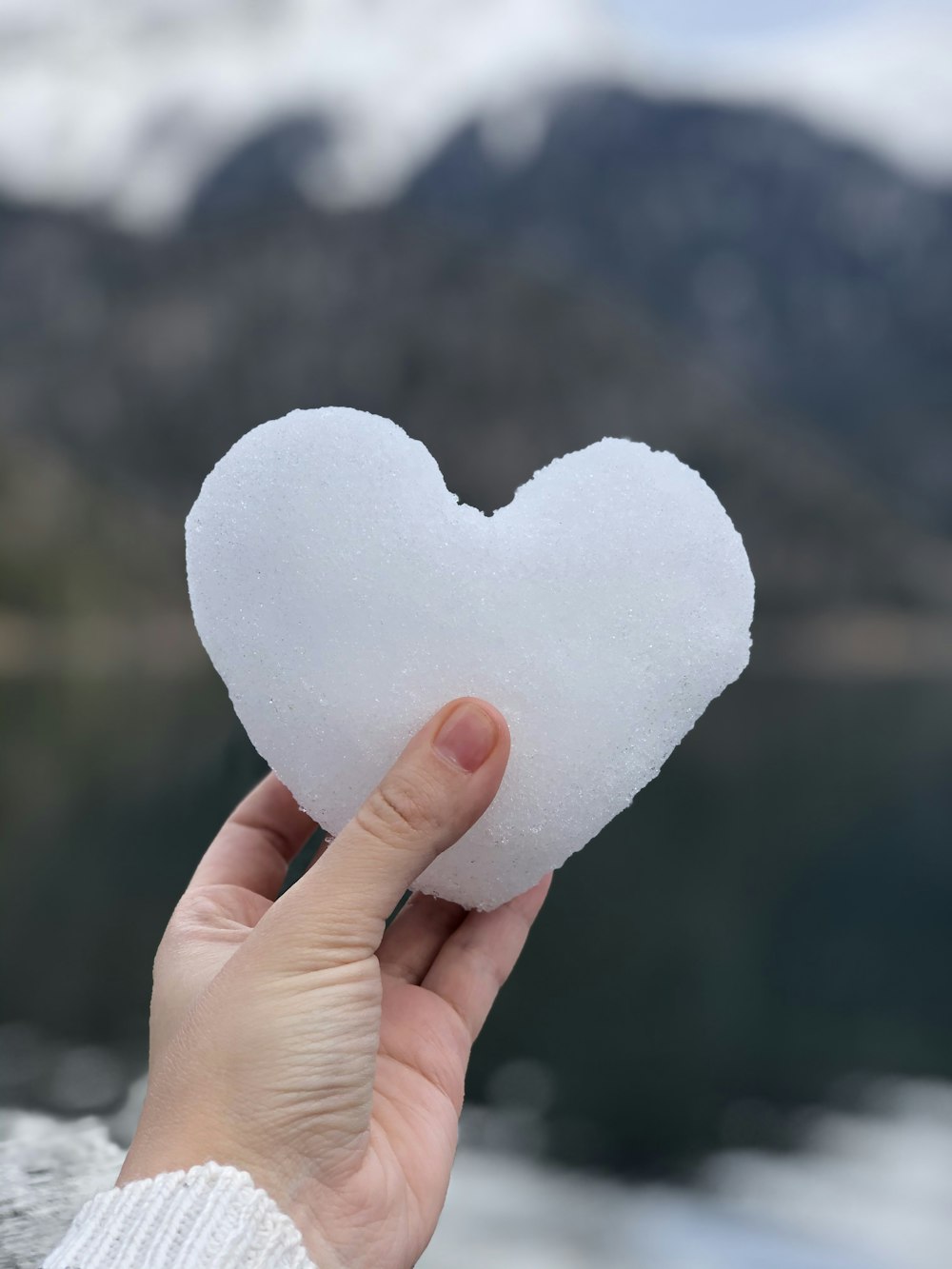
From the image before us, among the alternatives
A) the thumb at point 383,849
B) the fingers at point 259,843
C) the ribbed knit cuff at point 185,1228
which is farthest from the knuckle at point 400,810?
the fingers at point 259,843

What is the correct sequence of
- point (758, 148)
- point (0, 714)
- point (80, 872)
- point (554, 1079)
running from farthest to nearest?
point (758, 148) → point (0, 714) → point (80, 872) → point (554, 1079)

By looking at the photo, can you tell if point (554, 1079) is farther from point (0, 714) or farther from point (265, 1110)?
point (0, 714)

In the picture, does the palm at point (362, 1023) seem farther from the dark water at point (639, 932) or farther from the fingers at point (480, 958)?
the dark water at point (639, 932)

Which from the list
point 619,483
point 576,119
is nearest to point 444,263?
point 576,119

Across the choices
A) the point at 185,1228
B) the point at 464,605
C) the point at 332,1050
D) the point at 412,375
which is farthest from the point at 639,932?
the point at 412,375

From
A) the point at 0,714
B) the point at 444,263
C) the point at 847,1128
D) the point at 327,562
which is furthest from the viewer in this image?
the point at 444,263

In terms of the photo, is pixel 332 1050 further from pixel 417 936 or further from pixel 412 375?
pixel 412 375
